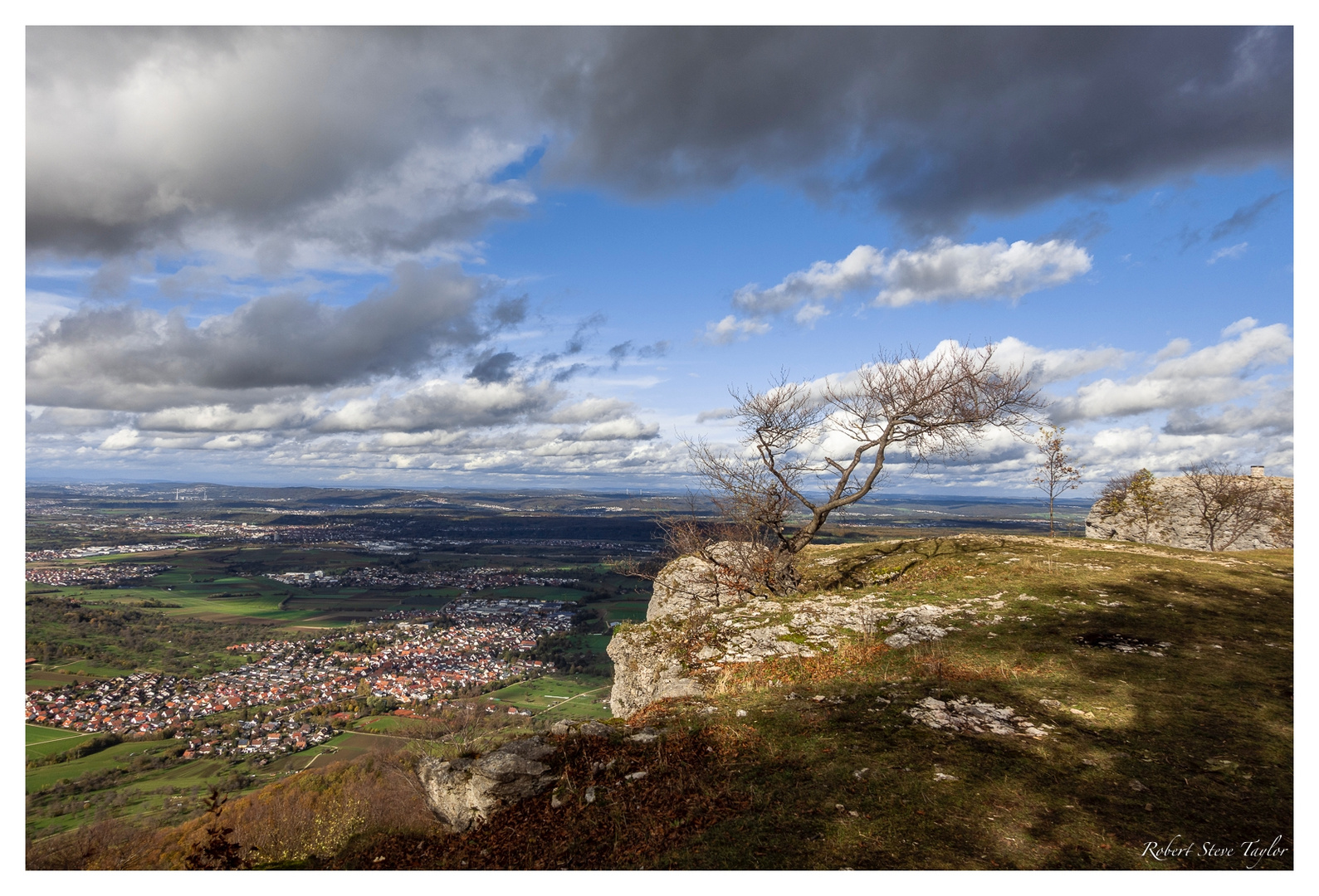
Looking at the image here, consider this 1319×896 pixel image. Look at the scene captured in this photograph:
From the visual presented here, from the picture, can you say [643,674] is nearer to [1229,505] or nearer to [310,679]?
[1229,505]

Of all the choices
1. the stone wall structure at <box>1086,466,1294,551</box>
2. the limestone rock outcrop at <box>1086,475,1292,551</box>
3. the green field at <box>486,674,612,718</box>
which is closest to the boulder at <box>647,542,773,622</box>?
the green field at <box>486,674,612,718</box>

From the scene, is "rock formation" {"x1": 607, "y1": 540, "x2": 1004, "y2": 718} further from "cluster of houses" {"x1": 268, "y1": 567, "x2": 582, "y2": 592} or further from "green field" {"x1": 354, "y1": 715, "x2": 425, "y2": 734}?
"cluster of houses" {"x1": 268, "y1": 567, "x2": 582, "y2": 592}

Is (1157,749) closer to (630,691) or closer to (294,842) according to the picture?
(630,691)

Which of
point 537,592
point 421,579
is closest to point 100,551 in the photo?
point 421,579

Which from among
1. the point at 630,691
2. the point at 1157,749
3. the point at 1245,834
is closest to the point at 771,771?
the point at 1245,834

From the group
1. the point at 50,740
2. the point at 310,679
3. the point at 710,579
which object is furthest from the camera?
the point at 310,679

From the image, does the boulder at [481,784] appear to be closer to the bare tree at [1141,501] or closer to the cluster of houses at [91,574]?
the bare tree at [1141,501]

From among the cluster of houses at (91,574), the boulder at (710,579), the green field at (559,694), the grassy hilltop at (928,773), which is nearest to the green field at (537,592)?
the green field at (559,694)
